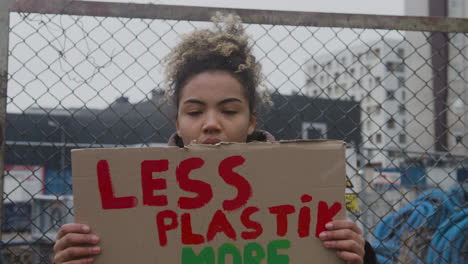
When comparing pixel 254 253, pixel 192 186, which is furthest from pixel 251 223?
Result: pixel 192 186

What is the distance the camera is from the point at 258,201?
1205mm

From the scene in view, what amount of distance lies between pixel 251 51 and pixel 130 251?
0.79 metres

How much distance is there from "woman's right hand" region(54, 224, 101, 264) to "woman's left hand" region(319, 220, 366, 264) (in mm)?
574

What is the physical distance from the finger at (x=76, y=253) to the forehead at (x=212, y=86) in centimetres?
54

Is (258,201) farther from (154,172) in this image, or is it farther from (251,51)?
(251,51)

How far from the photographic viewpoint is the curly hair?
150 centimetres

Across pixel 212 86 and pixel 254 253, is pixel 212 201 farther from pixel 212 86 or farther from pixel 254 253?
pixel 212 86

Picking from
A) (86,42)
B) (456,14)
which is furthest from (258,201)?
(456,14)

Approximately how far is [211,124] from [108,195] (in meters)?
0.36

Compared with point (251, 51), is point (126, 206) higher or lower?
lower

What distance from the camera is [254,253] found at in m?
1.19

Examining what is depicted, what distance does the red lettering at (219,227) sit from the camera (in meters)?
1.18

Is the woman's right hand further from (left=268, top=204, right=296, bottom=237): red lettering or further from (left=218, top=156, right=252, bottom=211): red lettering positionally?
(left=268, top=204, right=296, bottom=237): red lettering

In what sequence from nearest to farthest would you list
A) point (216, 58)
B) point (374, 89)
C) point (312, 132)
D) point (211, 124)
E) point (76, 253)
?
point (76, 253), point (211, 124), point (216, 58), point (374, 89), point (312, 132)
